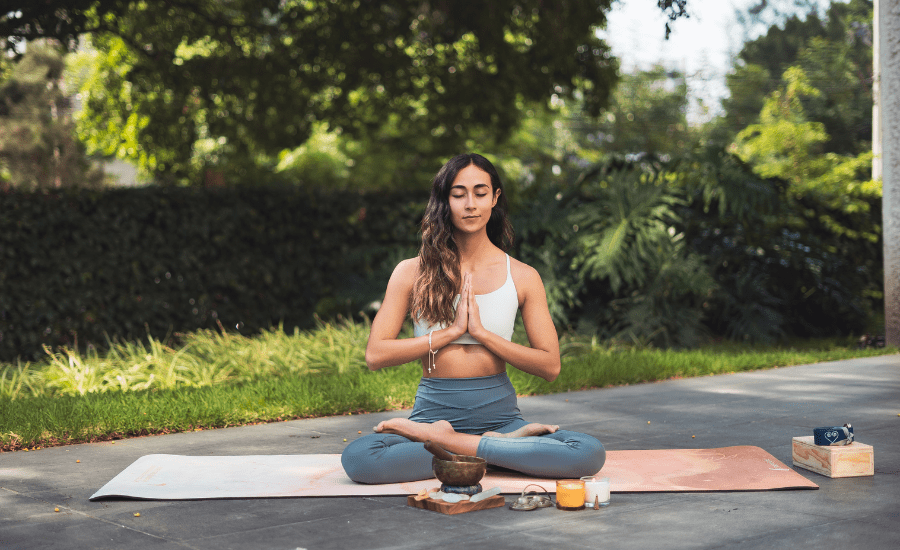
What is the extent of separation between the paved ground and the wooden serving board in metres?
0.04

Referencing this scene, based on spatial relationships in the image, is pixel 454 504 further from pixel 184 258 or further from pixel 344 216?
pixel 344 216

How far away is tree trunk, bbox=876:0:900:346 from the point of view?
402 inches

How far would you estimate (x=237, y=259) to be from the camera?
38.0 feet

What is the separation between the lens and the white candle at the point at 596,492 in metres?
3.88

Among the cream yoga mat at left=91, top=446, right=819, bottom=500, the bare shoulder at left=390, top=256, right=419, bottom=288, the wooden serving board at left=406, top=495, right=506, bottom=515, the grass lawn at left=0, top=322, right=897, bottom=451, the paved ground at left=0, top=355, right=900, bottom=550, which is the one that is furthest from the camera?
the grass lawn at left=0, top=322, right=897, bottom=451

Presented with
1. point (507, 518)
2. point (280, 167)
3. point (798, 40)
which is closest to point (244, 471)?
point (507, 518)

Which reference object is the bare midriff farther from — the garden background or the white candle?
the garden background

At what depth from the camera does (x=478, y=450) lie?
14.2 ft

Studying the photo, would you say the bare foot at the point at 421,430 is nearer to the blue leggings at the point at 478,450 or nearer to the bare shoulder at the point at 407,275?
the blue leggings at the point at 478,450

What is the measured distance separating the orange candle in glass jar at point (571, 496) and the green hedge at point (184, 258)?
5.95m

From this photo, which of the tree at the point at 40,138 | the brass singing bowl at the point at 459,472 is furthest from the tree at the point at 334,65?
the brass singing bowl at the point at 459,472

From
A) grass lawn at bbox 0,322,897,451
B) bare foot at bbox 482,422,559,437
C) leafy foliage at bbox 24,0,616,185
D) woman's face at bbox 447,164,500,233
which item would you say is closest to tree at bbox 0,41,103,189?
leafy foliage at bbox 24,0,616,185

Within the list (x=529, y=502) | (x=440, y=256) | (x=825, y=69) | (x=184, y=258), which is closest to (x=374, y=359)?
(x=440, y=256)

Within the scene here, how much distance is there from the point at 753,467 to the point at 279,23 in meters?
11.2
